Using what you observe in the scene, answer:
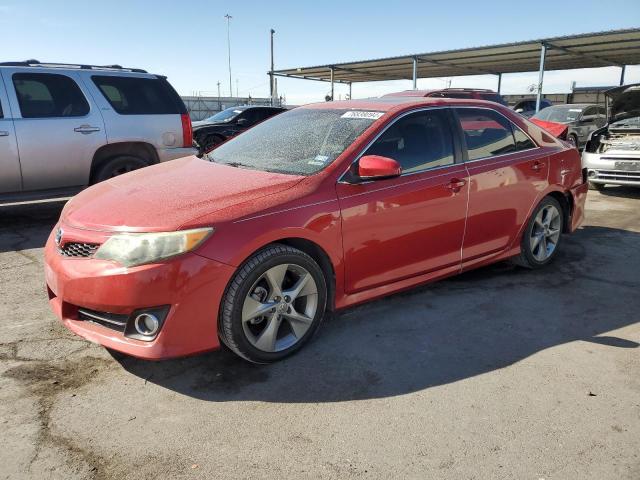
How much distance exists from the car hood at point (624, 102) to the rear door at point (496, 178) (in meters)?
5.60

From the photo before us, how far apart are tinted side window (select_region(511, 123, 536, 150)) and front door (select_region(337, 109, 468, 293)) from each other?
906 millimetres

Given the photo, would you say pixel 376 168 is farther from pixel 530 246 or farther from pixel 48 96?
pixel 48 96

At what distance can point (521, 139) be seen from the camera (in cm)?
463

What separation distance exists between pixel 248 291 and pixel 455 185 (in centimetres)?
188

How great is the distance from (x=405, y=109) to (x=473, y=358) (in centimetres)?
183

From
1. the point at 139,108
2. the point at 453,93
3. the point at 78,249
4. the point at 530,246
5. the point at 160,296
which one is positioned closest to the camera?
the point at 160,296

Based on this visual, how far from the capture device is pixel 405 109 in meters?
3.80

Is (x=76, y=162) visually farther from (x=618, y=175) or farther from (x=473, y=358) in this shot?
(x=618, y=175)

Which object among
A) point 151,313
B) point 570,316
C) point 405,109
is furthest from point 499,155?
point 151,313

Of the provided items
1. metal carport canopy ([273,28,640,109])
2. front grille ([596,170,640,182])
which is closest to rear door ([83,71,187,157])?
front grille ([596,170,640,182])

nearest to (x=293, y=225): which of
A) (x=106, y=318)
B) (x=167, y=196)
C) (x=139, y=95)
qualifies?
(x=167, y=196)

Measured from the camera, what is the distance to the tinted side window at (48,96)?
593 cm

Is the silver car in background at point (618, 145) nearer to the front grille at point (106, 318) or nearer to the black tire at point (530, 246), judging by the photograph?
the black tire at point (530, 246)

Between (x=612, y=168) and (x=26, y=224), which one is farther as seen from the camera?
(x=612, y=168)
